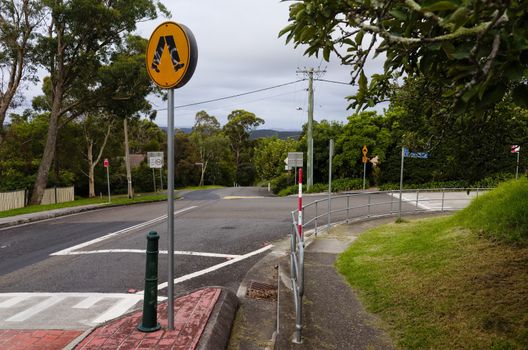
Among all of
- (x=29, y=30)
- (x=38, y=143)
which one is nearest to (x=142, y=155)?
(x=38, y=143)

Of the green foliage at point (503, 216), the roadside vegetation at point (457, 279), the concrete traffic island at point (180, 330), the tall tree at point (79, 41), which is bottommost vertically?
the concrete traffic island at point (180, 330)

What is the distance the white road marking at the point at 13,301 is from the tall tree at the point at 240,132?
6693cm

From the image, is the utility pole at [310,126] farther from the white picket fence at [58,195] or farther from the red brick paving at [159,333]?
the red brick paving at [159,333]

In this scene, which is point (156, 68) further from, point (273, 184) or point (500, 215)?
point (273, 184)

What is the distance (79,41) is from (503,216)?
21.3 metres

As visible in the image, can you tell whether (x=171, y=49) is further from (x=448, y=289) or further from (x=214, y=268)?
(x=214, y=268)

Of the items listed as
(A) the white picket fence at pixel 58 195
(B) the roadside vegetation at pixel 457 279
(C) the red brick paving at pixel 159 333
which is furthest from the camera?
(A) the white picket fence at pixel 58 195

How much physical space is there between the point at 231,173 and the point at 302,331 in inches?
2638

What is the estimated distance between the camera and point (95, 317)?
5.03 m

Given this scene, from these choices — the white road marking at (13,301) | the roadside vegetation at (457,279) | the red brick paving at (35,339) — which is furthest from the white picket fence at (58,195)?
the roadside vegetation at (457,279)

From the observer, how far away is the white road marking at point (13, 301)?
5492 millimetres

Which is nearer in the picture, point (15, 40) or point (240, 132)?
point (15, 40)

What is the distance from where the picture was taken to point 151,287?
4.00 m

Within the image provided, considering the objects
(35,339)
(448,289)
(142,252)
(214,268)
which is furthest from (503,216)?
(142,252)
